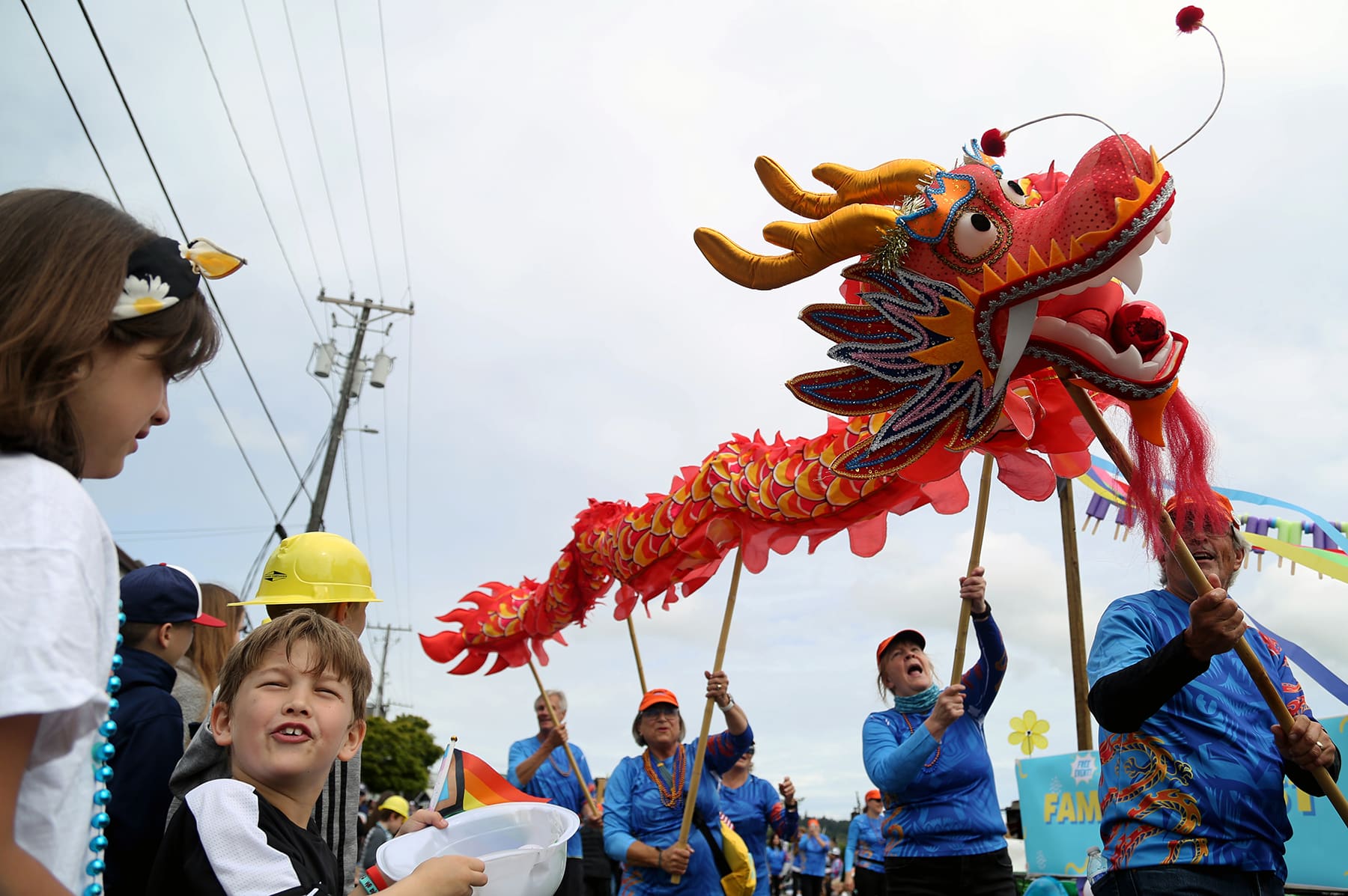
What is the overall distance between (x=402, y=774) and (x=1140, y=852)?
3941 centimetres

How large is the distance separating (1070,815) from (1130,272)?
10.8 feet

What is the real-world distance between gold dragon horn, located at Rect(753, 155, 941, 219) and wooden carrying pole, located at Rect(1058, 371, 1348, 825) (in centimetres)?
75

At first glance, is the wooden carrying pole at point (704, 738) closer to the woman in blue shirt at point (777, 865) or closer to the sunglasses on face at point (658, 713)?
the sunglasses on face at point (658, 713)

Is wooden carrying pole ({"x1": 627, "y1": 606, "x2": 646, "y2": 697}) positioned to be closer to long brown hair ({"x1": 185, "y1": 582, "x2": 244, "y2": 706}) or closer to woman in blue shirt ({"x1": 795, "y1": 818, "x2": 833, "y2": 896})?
long brown hair ({"x1": 185, "y1": 582, "x2": 244, "y2": 706})

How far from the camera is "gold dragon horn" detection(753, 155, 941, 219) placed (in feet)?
8.93

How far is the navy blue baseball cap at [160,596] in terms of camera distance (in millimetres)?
2676

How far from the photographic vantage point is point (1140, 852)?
7.72ft

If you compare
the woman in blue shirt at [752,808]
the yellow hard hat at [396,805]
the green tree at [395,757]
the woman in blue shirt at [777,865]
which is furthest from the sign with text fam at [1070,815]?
the green tree at [395,757]

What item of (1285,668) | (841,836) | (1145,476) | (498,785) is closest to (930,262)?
(1145,476)

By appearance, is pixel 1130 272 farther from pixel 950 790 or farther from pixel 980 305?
pixel 950 790

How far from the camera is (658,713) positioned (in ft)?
17.8

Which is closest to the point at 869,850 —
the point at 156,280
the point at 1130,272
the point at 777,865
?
the point at 1130,272

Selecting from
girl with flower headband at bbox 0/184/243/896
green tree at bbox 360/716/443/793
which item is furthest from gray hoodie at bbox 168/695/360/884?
green tree at bbox 360/716/443/793

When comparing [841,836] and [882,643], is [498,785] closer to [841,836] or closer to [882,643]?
[882,643]
